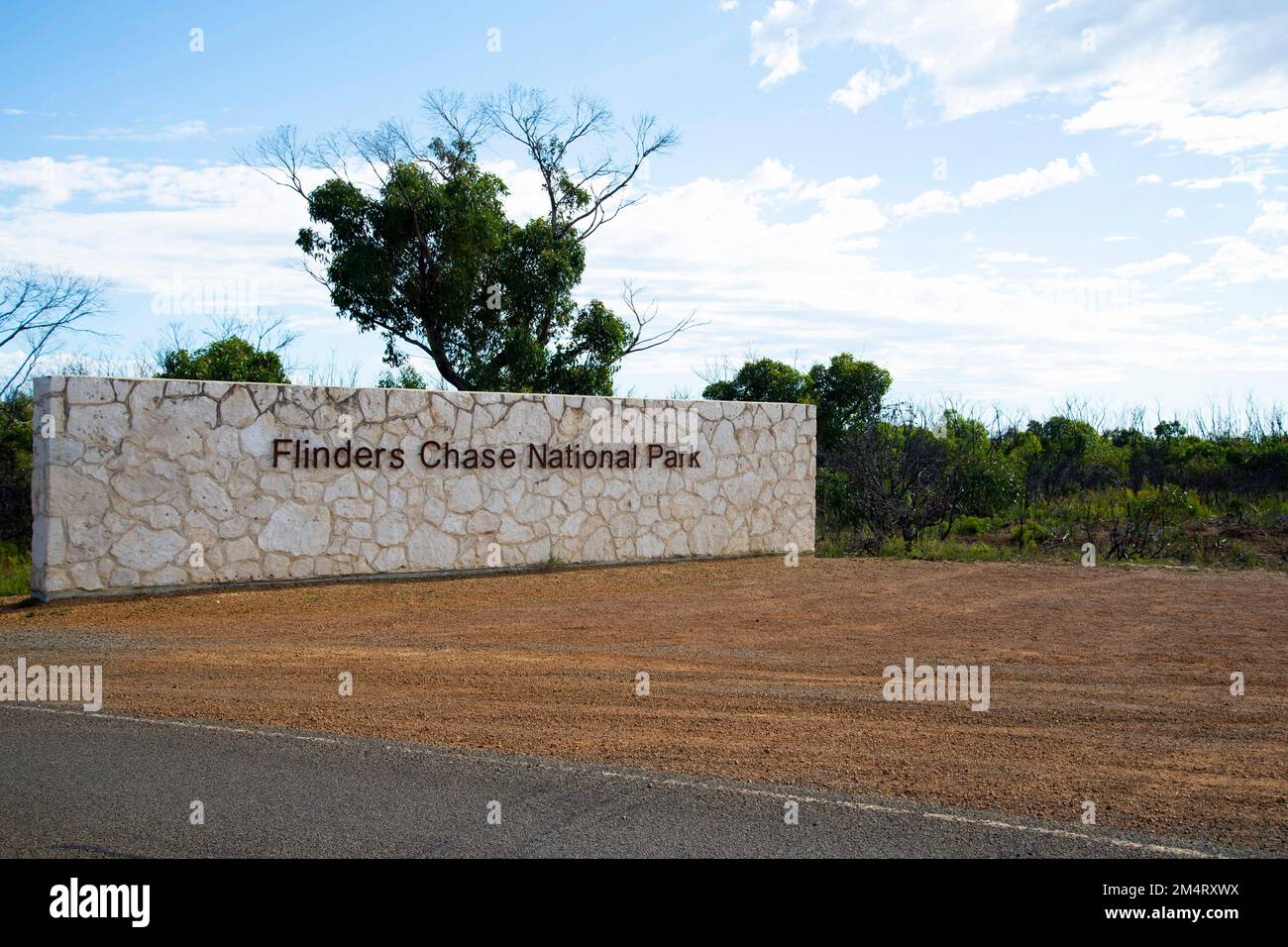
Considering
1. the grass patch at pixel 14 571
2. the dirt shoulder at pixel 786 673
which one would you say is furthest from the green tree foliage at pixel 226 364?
the dirt shoulder at pixel 786 673

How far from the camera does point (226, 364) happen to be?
22750 mm

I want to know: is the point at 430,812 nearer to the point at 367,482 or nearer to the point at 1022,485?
the point at 367,482

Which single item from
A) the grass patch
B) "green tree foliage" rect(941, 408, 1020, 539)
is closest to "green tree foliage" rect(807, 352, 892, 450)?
"green tree foliage" rect(941, 408, 1020, 539)

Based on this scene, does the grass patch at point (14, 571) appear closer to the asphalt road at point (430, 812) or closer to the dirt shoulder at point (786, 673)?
the dirt shoulder at point (786, 673)

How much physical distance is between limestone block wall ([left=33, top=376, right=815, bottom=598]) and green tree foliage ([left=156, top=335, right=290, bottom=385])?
682cm

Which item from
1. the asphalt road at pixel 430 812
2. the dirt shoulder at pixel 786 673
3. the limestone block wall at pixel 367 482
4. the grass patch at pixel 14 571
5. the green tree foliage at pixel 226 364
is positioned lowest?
the asphalt road at pixel 430 812

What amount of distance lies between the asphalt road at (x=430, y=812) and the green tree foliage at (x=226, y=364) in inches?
637

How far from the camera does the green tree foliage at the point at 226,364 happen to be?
74.2 ft

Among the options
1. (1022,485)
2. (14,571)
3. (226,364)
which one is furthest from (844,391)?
(14,571)

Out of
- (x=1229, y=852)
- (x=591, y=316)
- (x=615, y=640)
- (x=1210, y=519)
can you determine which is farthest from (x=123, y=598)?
(x=1210, y=519)

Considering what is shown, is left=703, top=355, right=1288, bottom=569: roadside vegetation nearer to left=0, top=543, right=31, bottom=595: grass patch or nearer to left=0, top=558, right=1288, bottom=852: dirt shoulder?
left=0, top=558, right=1288, bottom=852: dirt shoulder

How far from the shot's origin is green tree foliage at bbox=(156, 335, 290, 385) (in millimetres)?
22625

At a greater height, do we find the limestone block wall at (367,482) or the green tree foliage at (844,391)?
the green tree foliage at (844,391)

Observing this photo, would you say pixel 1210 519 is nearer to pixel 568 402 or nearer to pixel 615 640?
pixel 568 402
